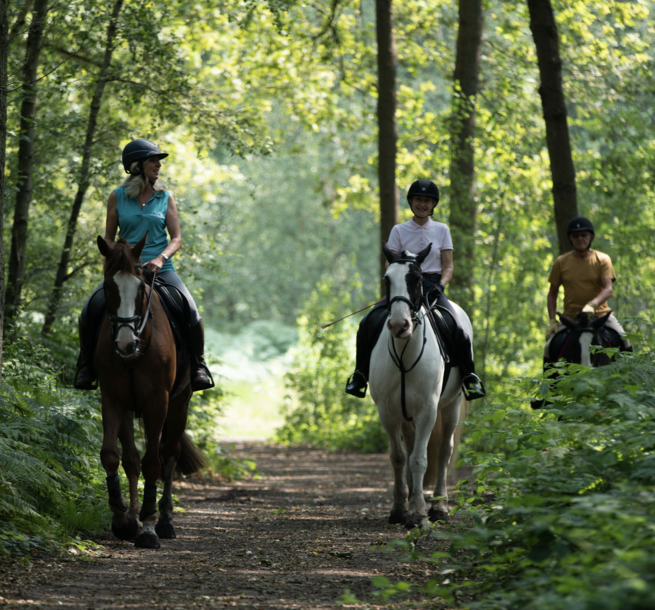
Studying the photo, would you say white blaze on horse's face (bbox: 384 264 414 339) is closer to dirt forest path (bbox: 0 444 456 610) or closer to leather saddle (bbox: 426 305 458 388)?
leather saddle (bbox: 426 305 458 388)

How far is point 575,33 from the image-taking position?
1755 cm

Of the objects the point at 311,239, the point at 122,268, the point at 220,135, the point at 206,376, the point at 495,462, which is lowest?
the point at 495,462

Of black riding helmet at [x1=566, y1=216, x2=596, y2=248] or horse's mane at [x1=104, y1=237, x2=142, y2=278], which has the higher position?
black riding helmet at [x1=566, y1=216, x2=596, y2=248]

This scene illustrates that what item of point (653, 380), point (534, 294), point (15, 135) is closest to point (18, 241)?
point (15, 135)

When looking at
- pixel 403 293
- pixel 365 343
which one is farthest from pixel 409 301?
pixel 365 343

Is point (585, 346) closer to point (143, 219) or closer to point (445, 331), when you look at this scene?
point (445, 331)

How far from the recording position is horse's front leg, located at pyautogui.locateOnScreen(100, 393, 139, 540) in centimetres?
629

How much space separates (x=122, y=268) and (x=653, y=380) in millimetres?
4010

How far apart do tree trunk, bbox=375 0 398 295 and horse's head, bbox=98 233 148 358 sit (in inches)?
329

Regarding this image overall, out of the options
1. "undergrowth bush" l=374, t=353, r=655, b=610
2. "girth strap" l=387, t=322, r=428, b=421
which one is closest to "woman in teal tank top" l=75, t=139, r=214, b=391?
"girth strap" l=387, t=322, r=428, b=421

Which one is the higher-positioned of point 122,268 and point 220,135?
point 220,135

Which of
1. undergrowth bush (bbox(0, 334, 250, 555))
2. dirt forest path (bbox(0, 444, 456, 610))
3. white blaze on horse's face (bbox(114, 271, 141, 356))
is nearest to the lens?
dirt forest path (bbox(0, 444, 456, 610))

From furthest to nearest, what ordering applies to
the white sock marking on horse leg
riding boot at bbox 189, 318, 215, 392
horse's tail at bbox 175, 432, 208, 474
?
the white sock marking on horse leg → horse's tail at bbox 175, 432, 208, 474 → riding boot at bbox 189, 318, 215, 392

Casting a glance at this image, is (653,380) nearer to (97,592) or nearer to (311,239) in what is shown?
(97,592)
